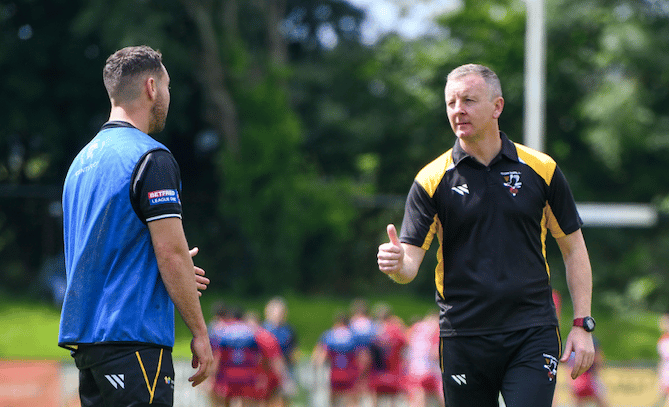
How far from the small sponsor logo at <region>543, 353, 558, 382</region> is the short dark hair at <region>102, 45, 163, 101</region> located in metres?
2.36

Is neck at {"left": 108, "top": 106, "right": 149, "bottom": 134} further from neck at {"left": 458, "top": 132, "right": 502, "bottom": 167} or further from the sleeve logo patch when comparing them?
neck at {"left": 458, "top": 132, "right": 502, "bottom": 167}

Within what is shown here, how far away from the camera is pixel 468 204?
418cm

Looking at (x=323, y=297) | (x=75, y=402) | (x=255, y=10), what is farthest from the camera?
(x=255, y=10)

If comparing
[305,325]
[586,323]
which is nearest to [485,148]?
[586,323]

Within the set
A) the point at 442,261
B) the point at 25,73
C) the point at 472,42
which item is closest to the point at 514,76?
the point at 472,42

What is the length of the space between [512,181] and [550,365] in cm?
95

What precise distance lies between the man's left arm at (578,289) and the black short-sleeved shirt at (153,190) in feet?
6.84

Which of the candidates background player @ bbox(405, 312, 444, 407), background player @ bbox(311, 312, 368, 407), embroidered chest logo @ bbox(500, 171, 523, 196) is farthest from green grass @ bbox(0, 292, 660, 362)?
embroidered chest logo @ bbox(500, 171, 523, 196)

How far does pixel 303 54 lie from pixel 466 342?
94.3 ft

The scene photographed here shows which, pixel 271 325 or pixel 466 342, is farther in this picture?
pixel 271 325

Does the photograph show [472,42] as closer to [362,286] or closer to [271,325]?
[362,286]

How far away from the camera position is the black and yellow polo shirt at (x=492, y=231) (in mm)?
4105

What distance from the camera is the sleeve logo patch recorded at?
3453mm

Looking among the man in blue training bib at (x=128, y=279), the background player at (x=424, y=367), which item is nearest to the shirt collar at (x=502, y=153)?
the man in blue training bib at (x=128, y=279)
